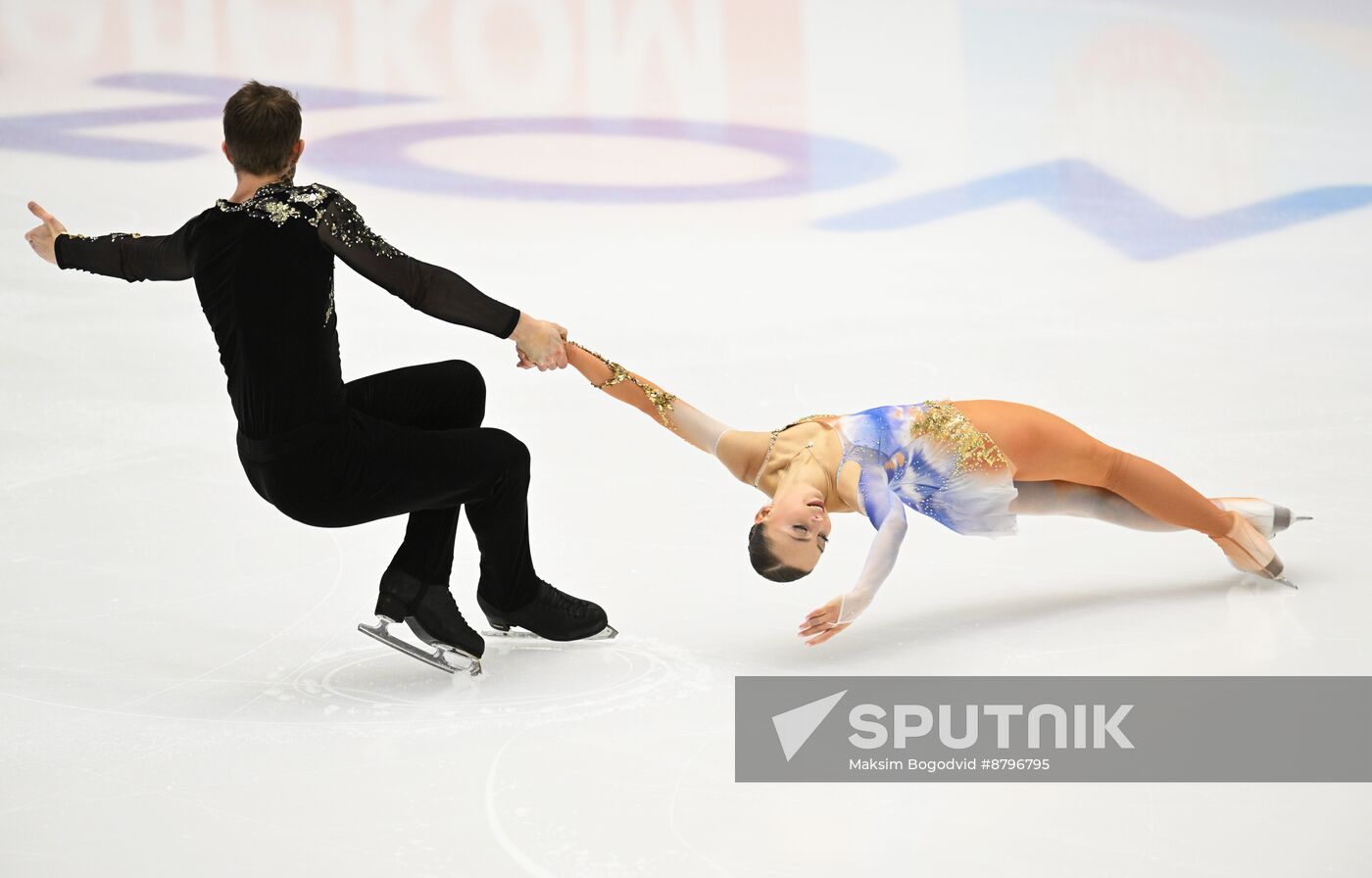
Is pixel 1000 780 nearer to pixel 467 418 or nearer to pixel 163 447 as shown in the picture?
pixel 467 418

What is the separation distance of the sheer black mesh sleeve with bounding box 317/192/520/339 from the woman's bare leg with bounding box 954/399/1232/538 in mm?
1385

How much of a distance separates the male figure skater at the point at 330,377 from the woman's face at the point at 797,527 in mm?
655

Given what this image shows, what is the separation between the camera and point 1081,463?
14.0 ft

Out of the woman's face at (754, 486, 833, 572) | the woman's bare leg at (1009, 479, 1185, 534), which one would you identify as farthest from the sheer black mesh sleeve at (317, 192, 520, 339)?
the woman's bare leg at (1009, 479, 1185, 534)

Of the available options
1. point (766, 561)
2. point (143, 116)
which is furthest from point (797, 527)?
point (143, 116)

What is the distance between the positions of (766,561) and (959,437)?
722 millimetres

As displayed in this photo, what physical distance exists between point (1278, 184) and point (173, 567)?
7.08 metres

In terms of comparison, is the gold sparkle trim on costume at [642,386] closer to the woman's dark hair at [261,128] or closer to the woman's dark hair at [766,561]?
the woman's dark hair at [766,561]

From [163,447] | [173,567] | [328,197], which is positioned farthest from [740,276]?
[328,197]

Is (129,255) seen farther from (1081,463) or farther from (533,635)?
(1081,463)

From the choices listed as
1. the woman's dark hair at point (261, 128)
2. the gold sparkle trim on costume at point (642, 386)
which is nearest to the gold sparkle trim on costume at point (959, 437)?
the gold sparkle trim on costume at point (642, 386)

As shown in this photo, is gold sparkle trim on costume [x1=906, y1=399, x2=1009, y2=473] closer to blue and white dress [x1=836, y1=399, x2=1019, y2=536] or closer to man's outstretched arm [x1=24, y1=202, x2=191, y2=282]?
blue and white dress [x1=836, y1=399, x2=1019, y2=536]

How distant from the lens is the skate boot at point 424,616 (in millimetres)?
3844

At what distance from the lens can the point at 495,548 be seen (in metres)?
3.93
